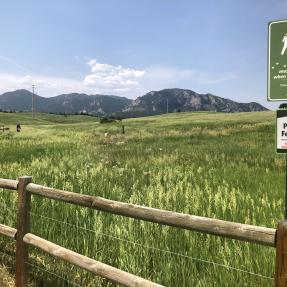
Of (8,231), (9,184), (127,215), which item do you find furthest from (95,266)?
(9,184)

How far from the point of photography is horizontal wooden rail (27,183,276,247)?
3.55m

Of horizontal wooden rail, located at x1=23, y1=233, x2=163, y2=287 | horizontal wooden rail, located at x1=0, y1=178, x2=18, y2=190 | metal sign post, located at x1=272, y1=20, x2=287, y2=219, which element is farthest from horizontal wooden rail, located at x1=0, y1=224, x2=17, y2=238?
metal sign post, located at x1=272, y1=20, x2=287, y2=219

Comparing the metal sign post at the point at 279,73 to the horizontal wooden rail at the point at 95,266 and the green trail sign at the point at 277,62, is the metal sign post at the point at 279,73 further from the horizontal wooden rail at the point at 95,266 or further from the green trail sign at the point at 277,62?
the horizontal wooden rail at the point at 95,266

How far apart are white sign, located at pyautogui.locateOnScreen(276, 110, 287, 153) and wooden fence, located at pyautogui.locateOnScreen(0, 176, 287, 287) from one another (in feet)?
1.84

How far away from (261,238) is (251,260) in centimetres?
195

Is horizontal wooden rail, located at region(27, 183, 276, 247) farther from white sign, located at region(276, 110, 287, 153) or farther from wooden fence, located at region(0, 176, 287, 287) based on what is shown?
white sign, located at region(276, 110, 287, 153)

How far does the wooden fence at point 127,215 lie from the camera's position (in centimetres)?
341

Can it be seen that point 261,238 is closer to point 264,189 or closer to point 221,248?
point 221,248

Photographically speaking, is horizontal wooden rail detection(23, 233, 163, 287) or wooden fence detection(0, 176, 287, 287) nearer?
wooden fence detection(0, 176, 287, 287)

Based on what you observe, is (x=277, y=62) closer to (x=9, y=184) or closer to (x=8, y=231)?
(x=9, y=184)

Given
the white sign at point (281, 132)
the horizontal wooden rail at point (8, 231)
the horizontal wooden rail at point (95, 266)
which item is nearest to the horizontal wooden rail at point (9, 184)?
the horizontal wooden rail at point (8, 231)

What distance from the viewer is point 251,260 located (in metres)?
5.33

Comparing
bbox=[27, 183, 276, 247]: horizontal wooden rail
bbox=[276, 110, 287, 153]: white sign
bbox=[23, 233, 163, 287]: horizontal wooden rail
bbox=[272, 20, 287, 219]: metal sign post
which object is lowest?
bbox=[23, 233, 163, 287]: horizontal wooden rail

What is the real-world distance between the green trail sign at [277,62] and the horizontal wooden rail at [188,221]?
1041 mm
